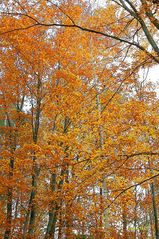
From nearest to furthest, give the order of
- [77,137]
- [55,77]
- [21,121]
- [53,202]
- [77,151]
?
1. [77,151]
2. [77,137]
3. [53,202]
4. [55,77]
5. [21,121]

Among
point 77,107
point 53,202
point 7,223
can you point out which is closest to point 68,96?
point 77,107

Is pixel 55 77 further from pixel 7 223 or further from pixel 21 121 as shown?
pixel 7 223

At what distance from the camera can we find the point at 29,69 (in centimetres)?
991

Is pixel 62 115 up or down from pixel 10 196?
up

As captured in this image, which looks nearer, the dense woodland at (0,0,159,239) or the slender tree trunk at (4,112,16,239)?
the dense woodland at (0,0,159,239)

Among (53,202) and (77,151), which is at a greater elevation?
(77,151)

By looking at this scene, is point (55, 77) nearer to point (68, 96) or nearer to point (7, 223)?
point (68, 96)

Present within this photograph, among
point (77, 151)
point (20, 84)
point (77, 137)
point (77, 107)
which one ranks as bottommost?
point (77, 151)

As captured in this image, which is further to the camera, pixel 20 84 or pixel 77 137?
pixel 20 84

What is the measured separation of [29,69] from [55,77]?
106 centimetres

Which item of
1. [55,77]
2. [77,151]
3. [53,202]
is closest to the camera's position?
[77,151]

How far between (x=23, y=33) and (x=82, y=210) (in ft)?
20.2

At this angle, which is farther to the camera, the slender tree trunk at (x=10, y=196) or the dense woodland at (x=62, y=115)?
the slender tree trunk at (x=10, y=196)

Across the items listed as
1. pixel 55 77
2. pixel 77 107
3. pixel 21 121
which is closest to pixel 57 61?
pixel 55 77
